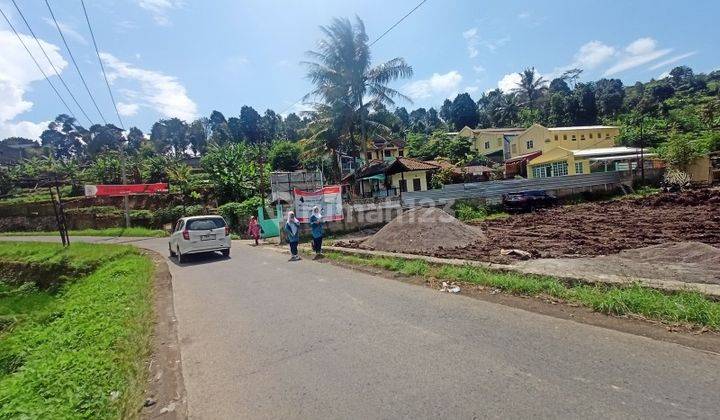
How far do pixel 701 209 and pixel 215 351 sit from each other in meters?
19.6

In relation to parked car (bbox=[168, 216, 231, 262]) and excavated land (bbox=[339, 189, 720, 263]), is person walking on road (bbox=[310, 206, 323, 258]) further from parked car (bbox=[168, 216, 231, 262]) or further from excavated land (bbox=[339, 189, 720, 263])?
parked car (bbox=[168, 216, 231, 262])

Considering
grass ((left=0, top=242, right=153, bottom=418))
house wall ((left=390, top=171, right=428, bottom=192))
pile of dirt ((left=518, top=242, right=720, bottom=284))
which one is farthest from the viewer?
house wall ((left=390, top=171, right=428, bottom=192))

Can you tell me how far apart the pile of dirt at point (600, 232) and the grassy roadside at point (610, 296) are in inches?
67.7

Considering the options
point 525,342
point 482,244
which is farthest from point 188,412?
point 482,244

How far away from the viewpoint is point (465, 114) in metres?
82.9

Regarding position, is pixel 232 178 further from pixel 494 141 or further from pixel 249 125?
pixel 249 125

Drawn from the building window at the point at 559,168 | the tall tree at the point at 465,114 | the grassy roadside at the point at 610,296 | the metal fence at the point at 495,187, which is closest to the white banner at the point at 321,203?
the metal fence at the point at 495,187

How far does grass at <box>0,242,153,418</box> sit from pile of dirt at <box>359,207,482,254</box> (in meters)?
6.93

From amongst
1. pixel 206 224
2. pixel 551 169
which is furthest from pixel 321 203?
pixel 551 169

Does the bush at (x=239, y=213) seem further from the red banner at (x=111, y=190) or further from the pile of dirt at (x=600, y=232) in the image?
the pile of dirt at (x=600, y=232)

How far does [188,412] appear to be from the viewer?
11.4ft

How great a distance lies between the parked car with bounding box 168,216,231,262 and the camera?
13672 mm

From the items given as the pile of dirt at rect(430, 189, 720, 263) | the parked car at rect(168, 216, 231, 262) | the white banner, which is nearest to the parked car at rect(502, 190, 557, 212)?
the pile of dirt at rect(430, 189, 720, 263)

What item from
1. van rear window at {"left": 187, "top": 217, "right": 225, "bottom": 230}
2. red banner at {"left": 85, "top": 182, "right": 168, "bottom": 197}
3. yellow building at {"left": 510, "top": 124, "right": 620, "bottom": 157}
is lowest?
van rear window at {"left": 187, "top": 217, "right": 225, "bottom": 230}
